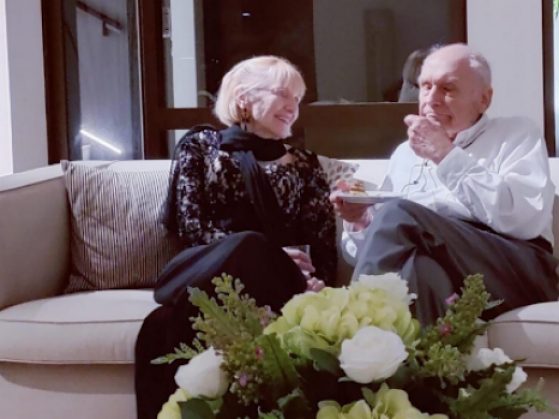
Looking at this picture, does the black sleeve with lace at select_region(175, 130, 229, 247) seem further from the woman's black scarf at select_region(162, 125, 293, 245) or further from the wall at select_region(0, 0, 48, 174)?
the wall at select_region(0, 0, 48, 174)

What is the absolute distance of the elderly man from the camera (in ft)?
7.14

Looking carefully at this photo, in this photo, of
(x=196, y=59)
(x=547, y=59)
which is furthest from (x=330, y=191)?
(x=196, y=59)

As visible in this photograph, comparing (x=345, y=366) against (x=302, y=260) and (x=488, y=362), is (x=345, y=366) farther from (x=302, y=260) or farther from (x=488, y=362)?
(x=302, y=260)

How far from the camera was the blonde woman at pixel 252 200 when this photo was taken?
2289mm

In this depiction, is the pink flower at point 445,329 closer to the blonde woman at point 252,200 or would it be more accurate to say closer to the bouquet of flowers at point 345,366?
the bouquet of flowers at point 345,366

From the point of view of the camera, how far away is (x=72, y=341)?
220cm

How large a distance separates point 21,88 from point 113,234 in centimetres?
189

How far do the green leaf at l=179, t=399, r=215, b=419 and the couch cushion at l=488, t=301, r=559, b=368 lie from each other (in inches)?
45.6

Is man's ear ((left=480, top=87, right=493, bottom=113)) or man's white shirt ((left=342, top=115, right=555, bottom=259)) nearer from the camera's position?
man's white shirt ((left=342, top=115, right=555, bottom=259))

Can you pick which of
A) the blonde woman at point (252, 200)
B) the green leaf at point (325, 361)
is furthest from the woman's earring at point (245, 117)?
the green leaf at point (325, 361)

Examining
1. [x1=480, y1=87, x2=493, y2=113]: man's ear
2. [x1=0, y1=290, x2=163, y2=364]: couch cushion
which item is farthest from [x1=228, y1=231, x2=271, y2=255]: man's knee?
[x1=480, y1=87, x2=493, y2=113]: man's ear

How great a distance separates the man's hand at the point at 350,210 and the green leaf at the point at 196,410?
61.3 inches

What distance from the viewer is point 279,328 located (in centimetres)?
102

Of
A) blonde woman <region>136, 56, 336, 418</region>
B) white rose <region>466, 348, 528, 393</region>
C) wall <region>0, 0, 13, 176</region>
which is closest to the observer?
white rose <region>466, 348, 528, 393</region>
